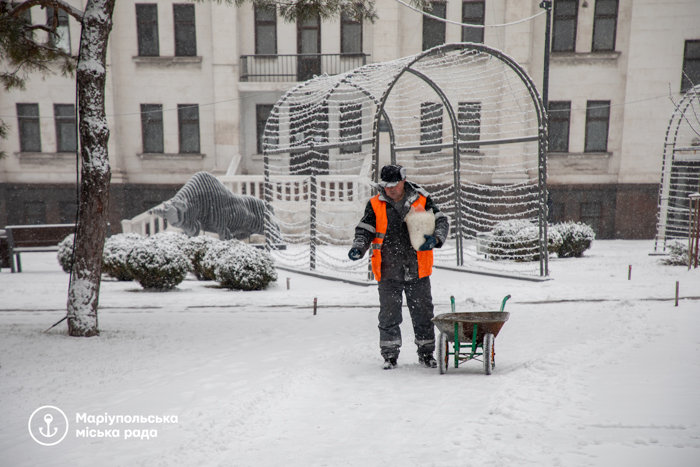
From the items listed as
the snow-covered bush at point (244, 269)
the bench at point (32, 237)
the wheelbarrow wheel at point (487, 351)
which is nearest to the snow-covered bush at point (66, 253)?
the bench at point (32, 237)

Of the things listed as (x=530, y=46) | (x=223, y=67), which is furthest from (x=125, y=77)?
(x=530, y=46)

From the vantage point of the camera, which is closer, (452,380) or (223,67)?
(452,380)

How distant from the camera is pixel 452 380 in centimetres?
424

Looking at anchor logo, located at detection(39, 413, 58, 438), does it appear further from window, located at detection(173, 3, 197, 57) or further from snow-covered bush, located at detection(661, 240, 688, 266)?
window, located at detection(173, 3, 197, 57)

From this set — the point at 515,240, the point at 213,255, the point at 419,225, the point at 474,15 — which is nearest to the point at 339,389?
the point at 419,225

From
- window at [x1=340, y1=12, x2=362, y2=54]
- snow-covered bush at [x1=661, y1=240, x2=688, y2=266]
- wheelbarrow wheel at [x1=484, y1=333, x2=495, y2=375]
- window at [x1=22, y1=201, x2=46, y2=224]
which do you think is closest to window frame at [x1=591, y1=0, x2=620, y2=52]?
window at [x1=340, y1=12, x2=362, y2=54]

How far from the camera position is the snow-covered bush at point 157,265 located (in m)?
8.28

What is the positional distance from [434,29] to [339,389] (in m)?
16.3

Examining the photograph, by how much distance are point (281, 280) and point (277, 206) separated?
629 cm

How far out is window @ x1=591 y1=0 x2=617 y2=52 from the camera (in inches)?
692

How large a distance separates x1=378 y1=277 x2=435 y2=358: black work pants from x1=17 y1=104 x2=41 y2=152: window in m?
18.1

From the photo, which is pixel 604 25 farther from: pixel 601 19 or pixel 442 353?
pixel 442 353

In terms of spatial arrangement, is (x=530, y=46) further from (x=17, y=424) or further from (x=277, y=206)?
(x=17, y=424)

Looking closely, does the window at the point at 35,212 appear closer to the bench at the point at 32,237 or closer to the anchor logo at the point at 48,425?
the bench at the point at 32,237
